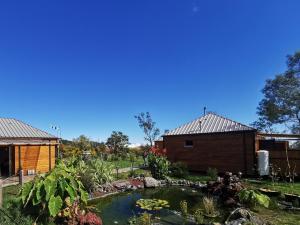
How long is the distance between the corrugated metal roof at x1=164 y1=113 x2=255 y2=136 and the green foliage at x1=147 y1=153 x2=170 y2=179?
4.63 m

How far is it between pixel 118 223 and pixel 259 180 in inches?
419

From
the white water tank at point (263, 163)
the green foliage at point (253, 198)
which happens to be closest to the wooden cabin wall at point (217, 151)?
the white water tank at point (263, 163)

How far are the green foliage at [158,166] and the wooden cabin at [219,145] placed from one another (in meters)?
4.10

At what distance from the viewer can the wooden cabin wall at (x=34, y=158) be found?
20.4m

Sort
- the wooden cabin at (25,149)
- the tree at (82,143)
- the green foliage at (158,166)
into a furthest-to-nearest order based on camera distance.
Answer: the tree at (82,143), the wooden cabin at (25,149), the green foliage at (158,166)

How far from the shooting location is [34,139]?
20703 millimetres

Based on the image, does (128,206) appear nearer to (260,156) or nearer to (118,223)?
(118,223)

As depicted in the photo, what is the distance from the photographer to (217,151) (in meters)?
20.6

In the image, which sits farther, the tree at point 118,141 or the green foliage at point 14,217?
the tree at point 118,141

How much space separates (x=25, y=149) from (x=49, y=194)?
1466 cm

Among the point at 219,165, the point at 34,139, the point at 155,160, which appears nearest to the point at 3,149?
the point at 34,139

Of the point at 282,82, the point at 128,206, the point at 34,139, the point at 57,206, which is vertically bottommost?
the point at 128,206

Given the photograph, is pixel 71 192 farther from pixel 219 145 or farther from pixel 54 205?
pixel 219 145

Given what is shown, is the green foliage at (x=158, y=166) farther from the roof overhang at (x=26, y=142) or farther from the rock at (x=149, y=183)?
the roof overhang at (x=26, y=142)
